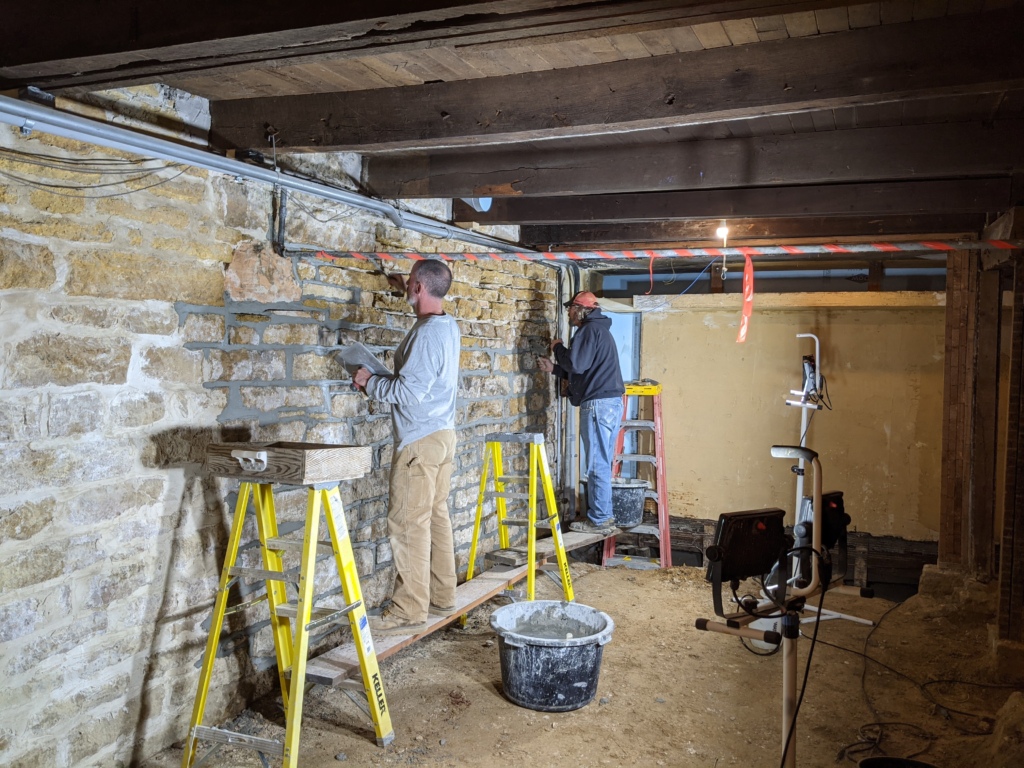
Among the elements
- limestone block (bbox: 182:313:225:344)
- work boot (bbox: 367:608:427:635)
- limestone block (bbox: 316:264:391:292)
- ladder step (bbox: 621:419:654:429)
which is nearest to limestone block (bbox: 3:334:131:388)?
limestone block (bbox: 182:313:225:344)

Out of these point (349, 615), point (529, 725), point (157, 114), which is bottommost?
point (529, 725)

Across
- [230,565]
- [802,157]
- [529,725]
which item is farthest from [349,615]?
[802,157]

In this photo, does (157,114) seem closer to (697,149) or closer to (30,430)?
(30,430)

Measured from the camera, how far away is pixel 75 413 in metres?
2.41

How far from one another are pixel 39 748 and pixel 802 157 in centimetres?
346

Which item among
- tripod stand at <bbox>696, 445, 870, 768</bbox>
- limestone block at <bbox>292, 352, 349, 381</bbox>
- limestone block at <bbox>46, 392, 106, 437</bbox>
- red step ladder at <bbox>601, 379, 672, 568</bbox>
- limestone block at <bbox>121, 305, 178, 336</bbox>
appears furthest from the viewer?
red step ladder at <bbox>601, 379, 672, 568</bbox>

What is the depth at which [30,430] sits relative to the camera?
7.49 ft

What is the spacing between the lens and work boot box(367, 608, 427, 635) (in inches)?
132

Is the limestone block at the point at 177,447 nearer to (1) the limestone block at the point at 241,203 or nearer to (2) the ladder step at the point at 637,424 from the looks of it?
(1) the limestone block at the point at 241,203

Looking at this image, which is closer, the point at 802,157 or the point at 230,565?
the point at 230,565

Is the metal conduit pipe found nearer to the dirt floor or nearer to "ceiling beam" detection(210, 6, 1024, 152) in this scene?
"ceiling beam" detection(210, 6, 1024, 152)

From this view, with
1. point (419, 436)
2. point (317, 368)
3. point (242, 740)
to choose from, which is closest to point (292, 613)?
point (242, 740)

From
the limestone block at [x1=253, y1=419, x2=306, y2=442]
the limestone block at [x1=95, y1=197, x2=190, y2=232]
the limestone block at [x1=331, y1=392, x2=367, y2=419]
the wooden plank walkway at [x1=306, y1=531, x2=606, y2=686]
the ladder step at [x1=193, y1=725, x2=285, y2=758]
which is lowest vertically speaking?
the ladder step at [x1=193, y1=725, x2=285, y2=758]

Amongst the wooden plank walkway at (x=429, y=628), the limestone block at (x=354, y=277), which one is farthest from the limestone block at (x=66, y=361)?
the wooden plank walkway at (x=429, y=628)
